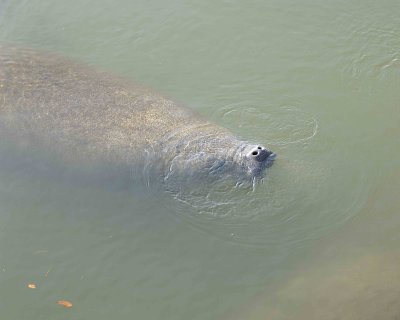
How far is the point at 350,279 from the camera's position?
22.9 ft

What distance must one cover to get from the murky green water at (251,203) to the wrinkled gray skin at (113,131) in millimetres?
451

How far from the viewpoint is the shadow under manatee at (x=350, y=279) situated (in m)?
6.66

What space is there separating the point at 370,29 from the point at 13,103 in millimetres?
6128

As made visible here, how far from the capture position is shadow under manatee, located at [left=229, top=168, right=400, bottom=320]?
21.9 feet

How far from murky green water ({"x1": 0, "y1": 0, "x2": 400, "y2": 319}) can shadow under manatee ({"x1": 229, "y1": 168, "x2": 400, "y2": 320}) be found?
17 millimetres

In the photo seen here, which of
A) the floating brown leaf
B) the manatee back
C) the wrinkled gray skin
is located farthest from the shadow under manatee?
the manatee back

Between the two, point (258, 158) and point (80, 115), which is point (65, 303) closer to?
point (80, 115)

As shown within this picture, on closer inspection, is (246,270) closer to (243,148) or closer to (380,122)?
(243,148)

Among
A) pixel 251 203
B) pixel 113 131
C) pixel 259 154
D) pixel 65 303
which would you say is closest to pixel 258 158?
pixel 259 154

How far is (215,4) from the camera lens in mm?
11023

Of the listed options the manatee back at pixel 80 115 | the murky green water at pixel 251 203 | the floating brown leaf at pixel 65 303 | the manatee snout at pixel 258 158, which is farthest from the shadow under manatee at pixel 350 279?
the manatee back at pixel 80 115

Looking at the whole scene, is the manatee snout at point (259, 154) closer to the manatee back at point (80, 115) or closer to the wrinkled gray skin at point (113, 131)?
the wrinkled gray skin at point (113, 131)

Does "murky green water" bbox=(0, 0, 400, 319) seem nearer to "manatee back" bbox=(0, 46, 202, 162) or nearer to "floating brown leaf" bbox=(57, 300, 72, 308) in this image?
"floating brown leaf" bbox=(57, 300, 72, 308)

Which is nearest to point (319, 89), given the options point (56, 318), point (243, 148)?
point (243, 148)
